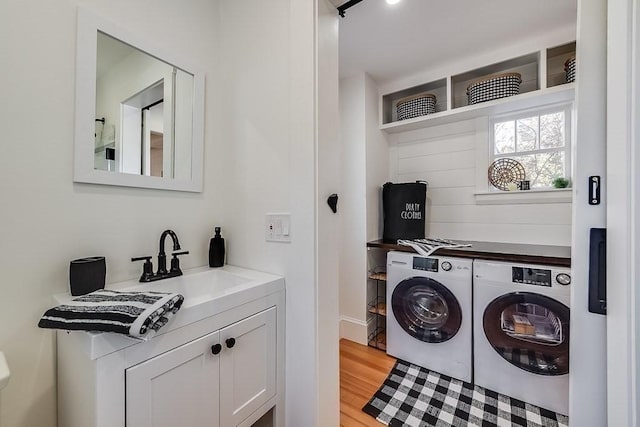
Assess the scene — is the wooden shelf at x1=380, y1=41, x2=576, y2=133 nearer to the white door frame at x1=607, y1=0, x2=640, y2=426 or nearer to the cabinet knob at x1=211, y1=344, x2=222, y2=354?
the white door frame at x1=607, y1=0, x2=640, y2=426

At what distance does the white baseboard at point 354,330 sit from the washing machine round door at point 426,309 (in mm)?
455

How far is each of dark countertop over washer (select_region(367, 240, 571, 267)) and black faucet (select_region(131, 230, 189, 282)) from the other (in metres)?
1.61

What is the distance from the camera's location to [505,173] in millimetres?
2318

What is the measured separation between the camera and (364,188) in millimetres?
2447

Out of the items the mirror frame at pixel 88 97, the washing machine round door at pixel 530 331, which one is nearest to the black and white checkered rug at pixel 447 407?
the washing machine round door at pixel 530 331

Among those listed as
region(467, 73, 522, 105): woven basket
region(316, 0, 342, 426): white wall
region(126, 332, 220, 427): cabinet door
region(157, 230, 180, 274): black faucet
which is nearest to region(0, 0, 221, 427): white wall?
region(157, 230, 180, 274): black faucet

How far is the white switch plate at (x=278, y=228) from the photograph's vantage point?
1.29 meters

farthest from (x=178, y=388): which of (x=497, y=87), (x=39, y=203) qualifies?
(x=497, y=87)

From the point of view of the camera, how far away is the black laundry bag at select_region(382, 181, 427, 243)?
243 centimetres

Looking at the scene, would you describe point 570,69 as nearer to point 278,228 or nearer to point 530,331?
point 530,331

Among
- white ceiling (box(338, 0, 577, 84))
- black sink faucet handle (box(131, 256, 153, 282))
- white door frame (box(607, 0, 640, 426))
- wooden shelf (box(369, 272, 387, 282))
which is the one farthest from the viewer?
wooden shelf (box(369, 272, 387, 282))

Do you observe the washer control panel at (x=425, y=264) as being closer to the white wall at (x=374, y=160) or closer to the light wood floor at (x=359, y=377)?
the white wall at (x=374, y=160)

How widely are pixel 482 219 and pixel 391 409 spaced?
1757 mm

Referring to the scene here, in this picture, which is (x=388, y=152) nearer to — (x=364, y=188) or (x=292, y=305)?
(x=364, y=188)
